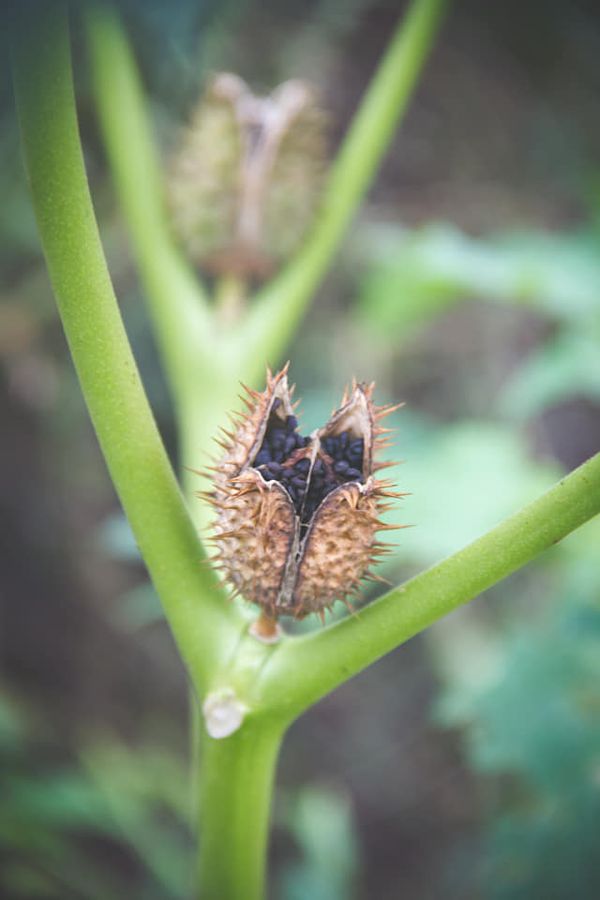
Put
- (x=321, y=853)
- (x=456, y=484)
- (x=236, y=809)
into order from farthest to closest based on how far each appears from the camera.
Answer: (x=321, y=853) → (x=456, y=484) → (x=236, y=809)

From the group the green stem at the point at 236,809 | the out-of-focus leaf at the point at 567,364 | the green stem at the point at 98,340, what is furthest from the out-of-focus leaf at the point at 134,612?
the green stem at the point at 98,340

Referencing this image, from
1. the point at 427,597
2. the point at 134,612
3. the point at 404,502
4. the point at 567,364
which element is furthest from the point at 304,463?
the point at 134,612

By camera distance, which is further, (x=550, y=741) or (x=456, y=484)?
(x=456, y=484)

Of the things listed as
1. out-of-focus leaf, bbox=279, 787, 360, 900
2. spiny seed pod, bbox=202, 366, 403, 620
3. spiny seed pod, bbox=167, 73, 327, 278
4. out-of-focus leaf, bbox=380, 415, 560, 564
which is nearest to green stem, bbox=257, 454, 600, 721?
spiny seed pod, bbox=202, 366, 403, 620

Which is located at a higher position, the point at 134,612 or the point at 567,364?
the point at 134,612

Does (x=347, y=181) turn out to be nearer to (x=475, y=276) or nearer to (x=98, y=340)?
(x=475, y=276)
